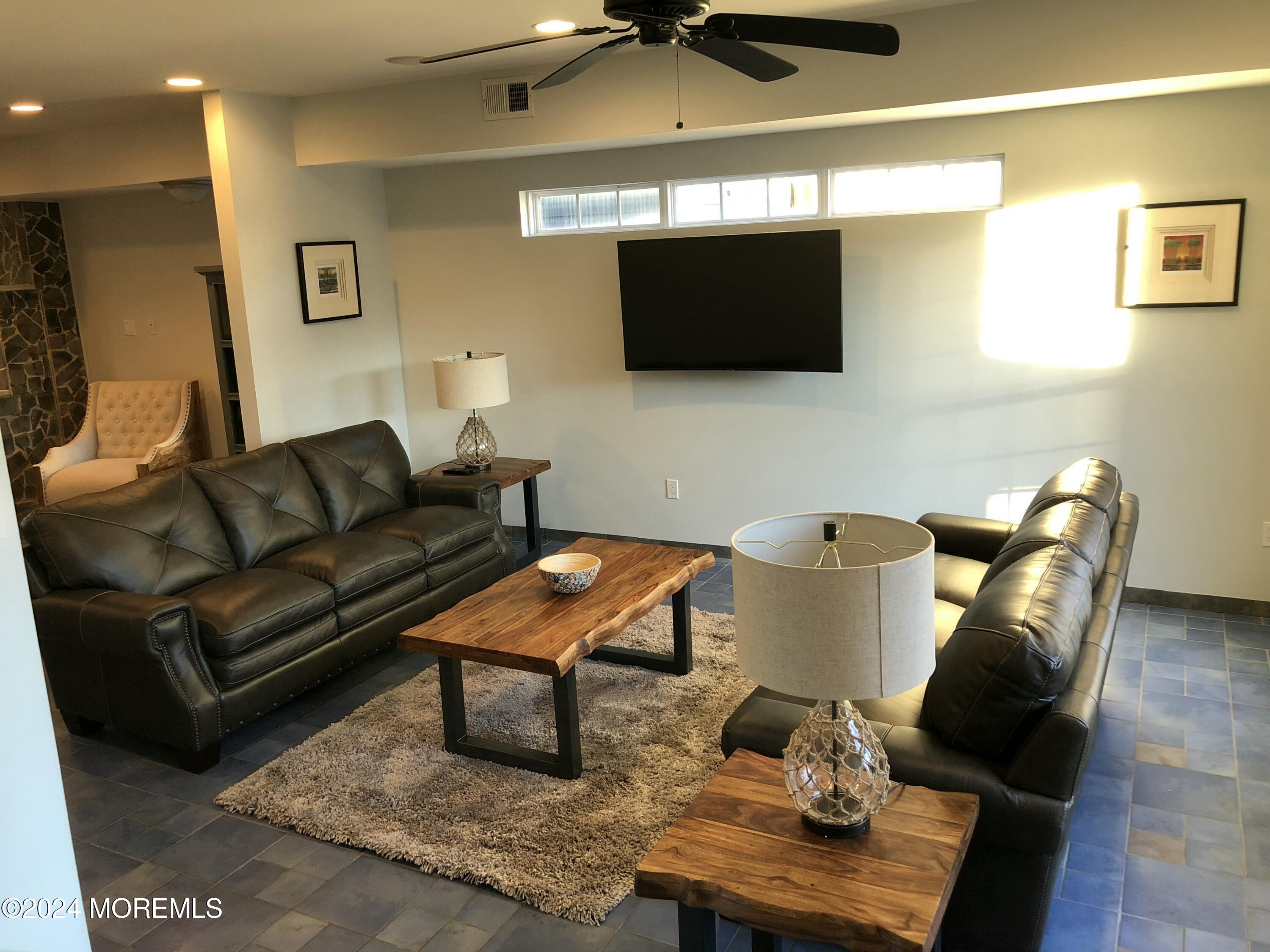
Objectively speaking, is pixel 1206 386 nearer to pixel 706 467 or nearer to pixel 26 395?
pixel 706 467

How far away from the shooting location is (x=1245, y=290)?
4.30 metres

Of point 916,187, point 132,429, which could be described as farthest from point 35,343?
point 916,187

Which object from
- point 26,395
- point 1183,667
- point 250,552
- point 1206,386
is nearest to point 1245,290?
point 1206,386

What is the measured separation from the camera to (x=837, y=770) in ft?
6.54

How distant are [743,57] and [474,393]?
9.84 feet

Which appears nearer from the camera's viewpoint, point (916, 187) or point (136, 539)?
point (136, 539)

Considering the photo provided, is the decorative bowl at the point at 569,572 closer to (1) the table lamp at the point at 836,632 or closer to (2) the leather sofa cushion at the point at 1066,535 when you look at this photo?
(2) the leather sofa cushion at the point at 1066,535

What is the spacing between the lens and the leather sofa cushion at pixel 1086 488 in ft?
11.1

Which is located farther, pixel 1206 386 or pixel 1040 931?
pixel 1206 386

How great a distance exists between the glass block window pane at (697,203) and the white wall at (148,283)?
3.39 metres

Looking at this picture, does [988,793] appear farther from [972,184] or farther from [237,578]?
[972,184]

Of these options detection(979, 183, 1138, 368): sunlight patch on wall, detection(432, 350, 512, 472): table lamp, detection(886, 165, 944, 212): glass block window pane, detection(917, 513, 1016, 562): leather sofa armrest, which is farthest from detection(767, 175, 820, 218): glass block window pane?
detection(917, 513, 1016, 562): leather sofa armrest

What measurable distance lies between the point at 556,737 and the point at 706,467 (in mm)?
2482

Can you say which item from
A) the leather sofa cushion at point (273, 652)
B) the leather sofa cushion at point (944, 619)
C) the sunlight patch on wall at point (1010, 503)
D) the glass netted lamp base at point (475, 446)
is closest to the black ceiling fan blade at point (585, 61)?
the leather sofa cushion at point (944, 619)
